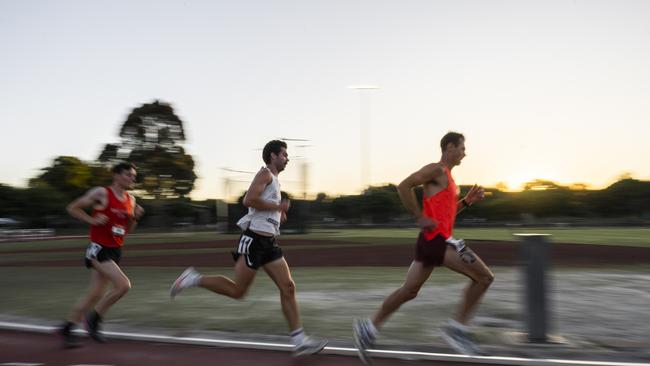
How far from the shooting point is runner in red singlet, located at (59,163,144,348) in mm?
5691

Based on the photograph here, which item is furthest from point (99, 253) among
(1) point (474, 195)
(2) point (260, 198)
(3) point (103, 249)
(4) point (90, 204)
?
(1) point (474, 195)

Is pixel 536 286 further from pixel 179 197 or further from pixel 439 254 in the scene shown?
pixel 179 197

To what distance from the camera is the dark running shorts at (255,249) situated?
5.14m

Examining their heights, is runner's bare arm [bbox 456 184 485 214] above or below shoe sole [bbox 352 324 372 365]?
above

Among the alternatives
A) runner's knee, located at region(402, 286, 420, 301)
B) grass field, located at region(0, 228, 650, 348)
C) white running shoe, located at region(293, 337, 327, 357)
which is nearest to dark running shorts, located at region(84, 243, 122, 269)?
grass field, located at region(0, 228, 650, 348)

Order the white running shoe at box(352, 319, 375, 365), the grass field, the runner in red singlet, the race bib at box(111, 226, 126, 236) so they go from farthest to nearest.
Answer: the grass field → the race bib at box(111, 226, 126, 236) → the runner in red singlet → the white running shoe at box(352, 319, 375, 365)

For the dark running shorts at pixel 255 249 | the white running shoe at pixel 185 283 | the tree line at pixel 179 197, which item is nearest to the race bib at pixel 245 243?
the dark running shorts at pixel 255 249

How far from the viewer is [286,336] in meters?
5.92

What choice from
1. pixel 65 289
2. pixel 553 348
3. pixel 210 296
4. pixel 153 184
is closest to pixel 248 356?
pixel 553 348

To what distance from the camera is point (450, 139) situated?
520cm

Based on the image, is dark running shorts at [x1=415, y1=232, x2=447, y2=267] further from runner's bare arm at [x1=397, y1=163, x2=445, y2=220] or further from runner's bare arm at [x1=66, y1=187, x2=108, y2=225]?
runner's bare arm at [x1=66, y1=187, x2=108, y2=225]

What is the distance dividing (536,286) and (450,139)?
1531 mm

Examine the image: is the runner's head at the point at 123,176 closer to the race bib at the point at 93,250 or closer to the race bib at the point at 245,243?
the race bib at the point at 93,250

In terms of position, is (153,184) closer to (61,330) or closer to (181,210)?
(181,210)
